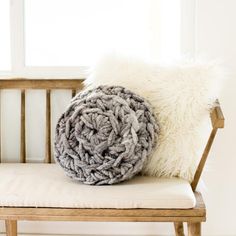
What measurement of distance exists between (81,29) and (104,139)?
2.35 feet

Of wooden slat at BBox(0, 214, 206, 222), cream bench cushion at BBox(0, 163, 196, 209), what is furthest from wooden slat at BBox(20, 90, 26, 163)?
wooden slat at BBox(0, 214, 206, 222)

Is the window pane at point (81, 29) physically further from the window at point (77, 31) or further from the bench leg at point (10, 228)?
the bench leg at point (10, 228)

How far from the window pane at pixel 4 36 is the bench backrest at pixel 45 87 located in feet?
0.41

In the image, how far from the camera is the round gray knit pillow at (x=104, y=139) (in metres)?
1.65

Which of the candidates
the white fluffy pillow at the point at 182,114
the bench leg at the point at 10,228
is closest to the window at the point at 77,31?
the white fluffy pillow at the point at 182,114

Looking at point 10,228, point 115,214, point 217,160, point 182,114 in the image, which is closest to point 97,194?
point 115,214

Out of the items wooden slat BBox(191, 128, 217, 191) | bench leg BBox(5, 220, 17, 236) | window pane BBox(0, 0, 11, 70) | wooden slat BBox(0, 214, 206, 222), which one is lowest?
bench leg BBox(5, 220, 17, 236)

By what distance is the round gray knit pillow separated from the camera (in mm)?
1646

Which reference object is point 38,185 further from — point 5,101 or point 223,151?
point 223,151

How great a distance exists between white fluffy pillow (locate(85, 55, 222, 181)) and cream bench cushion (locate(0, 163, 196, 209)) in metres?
0.07

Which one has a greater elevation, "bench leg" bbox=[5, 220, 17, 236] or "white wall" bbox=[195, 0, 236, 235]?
"white wall" bbox=[195, 0, 236, 235]

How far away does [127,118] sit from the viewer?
167 centimetres

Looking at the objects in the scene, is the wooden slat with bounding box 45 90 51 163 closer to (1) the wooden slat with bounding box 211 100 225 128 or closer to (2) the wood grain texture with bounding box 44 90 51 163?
(2) the wood grain texture with bounding box 44 90 51 163

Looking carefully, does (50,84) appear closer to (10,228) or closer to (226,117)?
(10,228)
